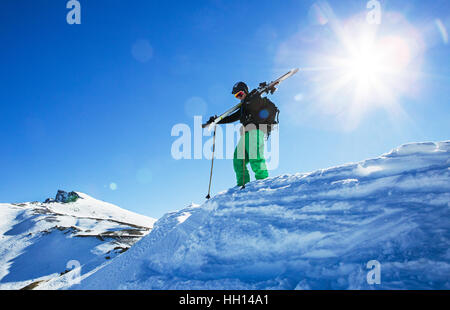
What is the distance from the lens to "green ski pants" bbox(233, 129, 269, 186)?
19.0 feet

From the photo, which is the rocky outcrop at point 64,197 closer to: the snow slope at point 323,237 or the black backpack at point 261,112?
the black backpack at point 261,112

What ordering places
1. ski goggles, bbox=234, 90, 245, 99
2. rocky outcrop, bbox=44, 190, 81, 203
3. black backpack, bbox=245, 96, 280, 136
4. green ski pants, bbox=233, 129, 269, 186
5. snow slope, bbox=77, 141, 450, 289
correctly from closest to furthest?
snow slope, bbox=77, 141, 450, 289
green ski pants, bbox=233, 129, 269, 186
black backpack, bbox=245, 96, 280, 136
ski goggles, bbox=234, 90, 245, 99
rocky outcrop, bbox=44, 190, 81, 203

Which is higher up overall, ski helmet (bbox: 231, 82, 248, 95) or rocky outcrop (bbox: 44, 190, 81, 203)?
ski helmet (bbox: 231, 82, 248, 95)

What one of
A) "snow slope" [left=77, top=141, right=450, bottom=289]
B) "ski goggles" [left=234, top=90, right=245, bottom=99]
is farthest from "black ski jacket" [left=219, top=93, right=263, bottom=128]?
"snow slope" [left=77, top=141, right=450, bottom=289]

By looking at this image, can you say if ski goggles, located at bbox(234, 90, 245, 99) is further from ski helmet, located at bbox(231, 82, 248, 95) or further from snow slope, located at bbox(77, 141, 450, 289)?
snow slope, located at bbox(77, 141, 450, 289)

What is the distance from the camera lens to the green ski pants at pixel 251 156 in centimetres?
580

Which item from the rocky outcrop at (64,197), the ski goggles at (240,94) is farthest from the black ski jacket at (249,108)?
the rocky outcrop at (64,197)

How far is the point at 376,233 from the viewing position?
264 centimetres

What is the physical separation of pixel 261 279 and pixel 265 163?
11.7 ft

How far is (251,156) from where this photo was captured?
5812mm

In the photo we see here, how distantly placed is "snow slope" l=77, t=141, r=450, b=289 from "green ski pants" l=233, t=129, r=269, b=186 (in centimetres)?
162

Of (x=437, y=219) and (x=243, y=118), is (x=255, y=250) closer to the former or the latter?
(x=437, y=219)

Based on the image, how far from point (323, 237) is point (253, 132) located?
3.59m

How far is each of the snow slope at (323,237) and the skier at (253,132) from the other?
5.55ft
